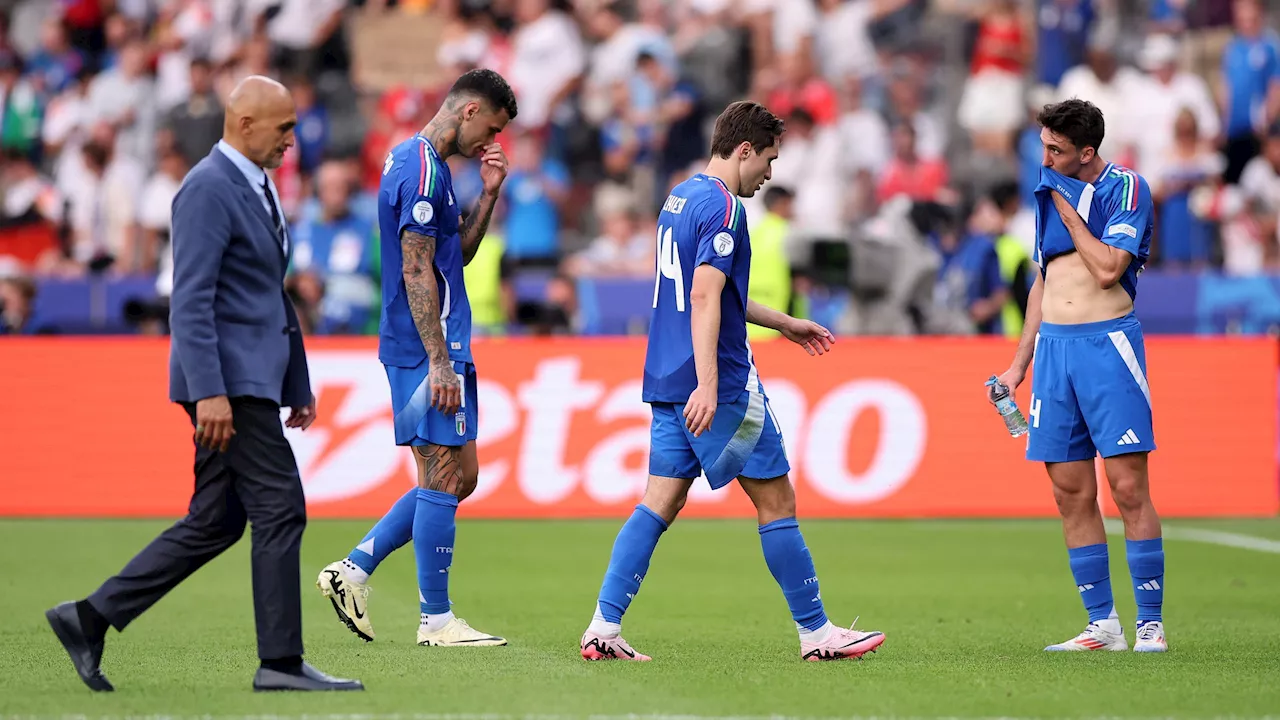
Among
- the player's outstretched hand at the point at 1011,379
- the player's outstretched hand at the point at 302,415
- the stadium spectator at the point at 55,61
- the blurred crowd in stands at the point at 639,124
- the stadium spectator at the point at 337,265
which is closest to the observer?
the player's outstretched hand at the point at 302,415

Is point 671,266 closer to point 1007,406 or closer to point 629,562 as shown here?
point 629,562

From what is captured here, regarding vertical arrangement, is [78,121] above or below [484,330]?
above

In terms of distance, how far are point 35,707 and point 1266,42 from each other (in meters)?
17.2

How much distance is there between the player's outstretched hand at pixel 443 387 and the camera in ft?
24.8

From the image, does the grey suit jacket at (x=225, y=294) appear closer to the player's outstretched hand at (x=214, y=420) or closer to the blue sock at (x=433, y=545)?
the player's outstretched hand at (x=214, y=420)

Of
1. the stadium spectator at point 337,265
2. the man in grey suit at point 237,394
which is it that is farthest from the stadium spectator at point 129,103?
the man in grey suit at point 237,394

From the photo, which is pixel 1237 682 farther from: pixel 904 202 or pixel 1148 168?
pixel 1148 168

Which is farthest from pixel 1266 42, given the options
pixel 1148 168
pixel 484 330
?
pixel 484 330

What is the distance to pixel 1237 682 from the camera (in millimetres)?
6738

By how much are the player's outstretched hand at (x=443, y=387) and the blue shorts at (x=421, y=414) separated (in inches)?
7.3

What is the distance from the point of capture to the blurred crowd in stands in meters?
17.2

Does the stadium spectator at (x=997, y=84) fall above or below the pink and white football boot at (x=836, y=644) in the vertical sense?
above

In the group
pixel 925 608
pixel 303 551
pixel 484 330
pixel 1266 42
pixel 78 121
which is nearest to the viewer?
pixel 925 608

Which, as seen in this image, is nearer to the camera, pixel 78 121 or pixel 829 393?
pixel 829 393
